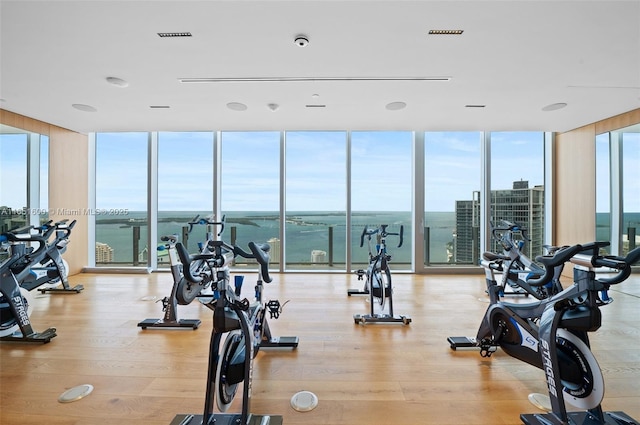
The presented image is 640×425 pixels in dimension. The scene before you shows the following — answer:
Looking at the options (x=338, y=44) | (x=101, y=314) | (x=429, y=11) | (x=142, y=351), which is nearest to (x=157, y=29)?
(x=338, y=44)

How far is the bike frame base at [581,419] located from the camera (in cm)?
168

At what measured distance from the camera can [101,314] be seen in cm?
360

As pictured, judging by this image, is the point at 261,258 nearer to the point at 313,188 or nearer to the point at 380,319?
the point at 380,319

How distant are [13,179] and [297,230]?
4.64 meters

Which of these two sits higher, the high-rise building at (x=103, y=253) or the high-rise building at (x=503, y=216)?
the high-rise building at (x=503, y=216)

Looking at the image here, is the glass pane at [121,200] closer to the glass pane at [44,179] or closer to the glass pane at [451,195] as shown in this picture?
the glass pane at [44,179]

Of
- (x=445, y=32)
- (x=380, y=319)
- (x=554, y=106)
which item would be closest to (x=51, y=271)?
(x=380, y=319)

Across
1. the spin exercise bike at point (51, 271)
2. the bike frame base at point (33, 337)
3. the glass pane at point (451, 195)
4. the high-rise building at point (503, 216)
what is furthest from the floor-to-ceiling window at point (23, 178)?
the high-rise building at point (503, 216)

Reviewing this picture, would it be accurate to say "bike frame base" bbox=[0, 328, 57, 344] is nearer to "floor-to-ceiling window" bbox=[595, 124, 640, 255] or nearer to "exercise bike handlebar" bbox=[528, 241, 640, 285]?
"exercise bike handlebar" bbox=[528, 241, 640, 285]

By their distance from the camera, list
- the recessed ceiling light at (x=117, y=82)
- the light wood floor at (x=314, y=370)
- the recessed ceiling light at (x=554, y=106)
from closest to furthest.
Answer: the light wood floor at (x=314, y=370)
the recessed ceiling light at (x=117, y=82)
the recessed ceiling light at (x=554, y=106)

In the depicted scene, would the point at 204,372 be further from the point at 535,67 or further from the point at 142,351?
the point at 535,67

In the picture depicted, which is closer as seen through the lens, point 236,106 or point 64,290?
point 236,106

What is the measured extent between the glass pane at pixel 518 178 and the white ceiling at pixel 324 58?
108cm

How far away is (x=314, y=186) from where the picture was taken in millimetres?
5934
